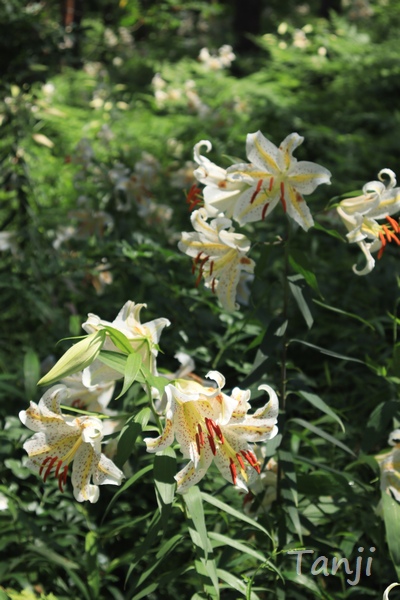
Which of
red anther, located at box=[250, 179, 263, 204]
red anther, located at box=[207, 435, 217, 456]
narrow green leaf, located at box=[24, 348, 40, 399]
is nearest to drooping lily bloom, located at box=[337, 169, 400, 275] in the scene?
red anther, located at box=[250, 179, 263, 204]

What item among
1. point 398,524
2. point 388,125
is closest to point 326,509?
point 398,524

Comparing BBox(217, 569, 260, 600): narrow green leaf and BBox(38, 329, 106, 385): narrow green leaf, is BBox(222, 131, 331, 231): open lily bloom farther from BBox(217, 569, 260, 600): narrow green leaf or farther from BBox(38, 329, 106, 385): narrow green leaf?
BBox(217, 569, 260, 600): narrow green leaf

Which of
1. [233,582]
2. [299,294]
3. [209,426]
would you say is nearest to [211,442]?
[209,426]

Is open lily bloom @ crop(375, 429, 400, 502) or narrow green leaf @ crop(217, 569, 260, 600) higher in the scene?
open lily bloom @ crop(375, 429, 400, 502)

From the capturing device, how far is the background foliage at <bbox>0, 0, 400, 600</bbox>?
1.65 m

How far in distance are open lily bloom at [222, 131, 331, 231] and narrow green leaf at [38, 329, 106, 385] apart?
462mm

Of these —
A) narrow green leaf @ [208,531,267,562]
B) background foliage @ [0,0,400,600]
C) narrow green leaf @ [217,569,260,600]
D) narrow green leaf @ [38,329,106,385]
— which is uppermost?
narrow green leaf @ [38,329,106,385]

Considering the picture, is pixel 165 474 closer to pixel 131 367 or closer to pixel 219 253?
pixel 131 367

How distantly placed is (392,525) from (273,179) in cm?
71

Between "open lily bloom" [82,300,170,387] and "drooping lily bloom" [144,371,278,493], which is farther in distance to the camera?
"open lily bloom" [82,300,170,387]

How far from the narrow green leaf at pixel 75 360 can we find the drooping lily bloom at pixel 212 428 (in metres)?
0.14

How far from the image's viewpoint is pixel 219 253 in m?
1.66

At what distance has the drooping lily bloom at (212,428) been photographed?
1.26 m

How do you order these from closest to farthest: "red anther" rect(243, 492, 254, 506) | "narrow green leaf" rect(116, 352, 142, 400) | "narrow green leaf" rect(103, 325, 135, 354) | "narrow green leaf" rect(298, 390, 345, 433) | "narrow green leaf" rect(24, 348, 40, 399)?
1. "narrow green leaf" rect(116, 352, 142, 400)
2. "narrow green leaf" rect(103, 325, 135, 354)
3. "narrow green leaf" rect(298, 390, 345, 433)
4. "red anther" rect(243, 492, 254, 506)
5. "narrow green leaf" rect(24, 348, 40, 399)
